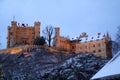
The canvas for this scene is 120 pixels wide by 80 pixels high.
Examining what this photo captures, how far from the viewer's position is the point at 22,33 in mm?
107500

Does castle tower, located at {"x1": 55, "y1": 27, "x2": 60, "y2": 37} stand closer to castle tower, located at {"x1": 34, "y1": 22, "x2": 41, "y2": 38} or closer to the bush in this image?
castle tower, located at {"x1": 34, "y1": 22, "x2": 41, "y2": 38}

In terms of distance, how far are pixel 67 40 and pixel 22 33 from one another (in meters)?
16.2

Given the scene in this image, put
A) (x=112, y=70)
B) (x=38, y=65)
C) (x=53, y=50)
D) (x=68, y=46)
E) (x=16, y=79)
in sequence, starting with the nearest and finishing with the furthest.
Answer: (x=112, y=70)
(x=16, y=79)
(x=38, y=65)
(x=53, y=50)
(x=68, y=46)

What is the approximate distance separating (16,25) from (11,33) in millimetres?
3482

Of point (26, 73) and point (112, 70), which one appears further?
point (26, 73)

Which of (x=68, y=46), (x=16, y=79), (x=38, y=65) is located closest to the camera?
(x=16, y=79)

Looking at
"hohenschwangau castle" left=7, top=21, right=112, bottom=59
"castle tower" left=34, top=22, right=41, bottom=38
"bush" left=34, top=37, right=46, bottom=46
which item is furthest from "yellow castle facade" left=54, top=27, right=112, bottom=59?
"castle tower" left=34, top=22, right=41, bottom=38

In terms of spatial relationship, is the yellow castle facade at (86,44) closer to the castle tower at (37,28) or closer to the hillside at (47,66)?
the castle tower at (37,28)

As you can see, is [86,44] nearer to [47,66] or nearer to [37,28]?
[37,28]

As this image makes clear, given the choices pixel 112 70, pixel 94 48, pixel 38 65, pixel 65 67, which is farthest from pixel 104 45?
pixel 112 70

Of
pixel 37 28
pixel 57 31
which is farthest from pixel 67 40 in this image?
pixel 37 28

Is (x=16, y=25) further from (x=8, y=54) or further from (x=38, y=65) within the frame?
(x=38, y=65)

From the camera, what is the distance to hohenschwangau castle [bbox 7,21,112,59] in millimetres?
92875

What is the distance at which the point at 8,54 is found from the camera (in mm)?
91500
